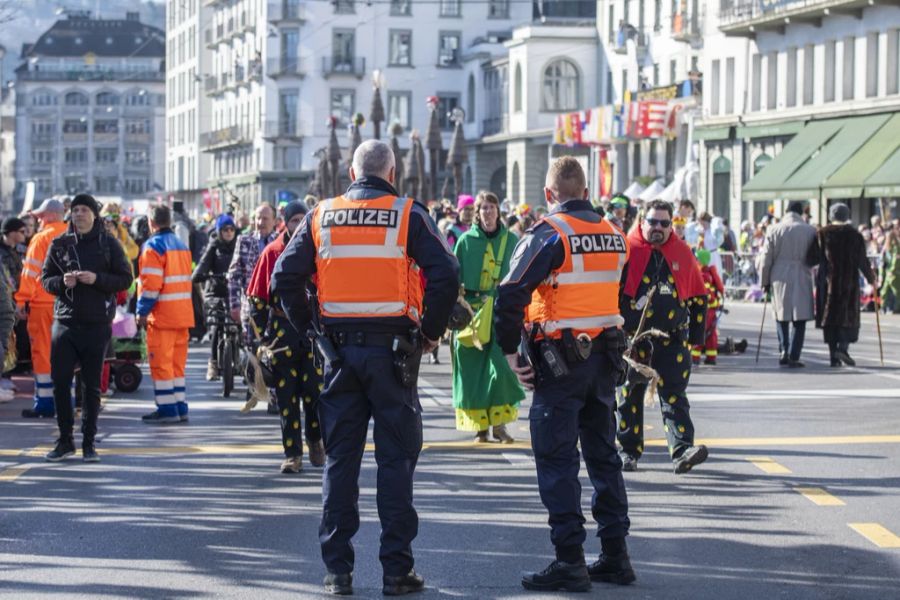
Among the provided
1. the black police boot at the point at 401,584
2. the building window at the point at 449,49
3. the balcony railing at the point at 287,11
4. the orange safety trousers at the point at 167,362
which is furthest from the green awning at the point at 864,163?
the balcony railing at the point at 287,11

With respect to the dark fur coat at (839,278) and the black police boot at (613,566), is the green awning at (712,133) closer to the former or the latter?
the dark fur coat at (839,278)

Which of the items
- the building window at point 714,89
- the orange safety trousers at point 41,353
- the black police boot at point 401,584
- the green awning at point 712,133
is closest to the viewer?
the black police boot at point 401,584

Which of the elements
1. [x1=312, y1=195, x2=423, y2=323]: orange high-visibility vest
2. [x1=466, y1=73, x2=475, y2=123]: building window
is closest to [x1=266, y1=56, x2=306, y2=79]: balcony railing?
[x1=466, y1=73, x2=475, y2=123]: building window

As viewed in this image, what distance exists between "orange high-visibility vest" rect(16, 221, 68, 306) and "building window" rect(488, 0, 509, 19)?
86.2 metres

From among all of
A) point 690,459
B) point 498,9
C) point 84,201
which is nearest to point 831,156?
point 84,201

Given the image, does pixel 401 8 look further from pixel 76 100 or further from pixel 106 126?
pixel 76 100

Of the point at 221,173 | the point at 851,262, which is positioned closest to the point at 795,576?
the point at 851,262

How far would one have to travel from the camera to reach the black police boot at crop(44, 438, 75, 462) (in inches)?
495

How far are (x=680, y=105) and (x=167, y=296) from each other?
4565cm

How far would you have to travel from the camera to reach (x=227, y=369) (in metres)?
17.8

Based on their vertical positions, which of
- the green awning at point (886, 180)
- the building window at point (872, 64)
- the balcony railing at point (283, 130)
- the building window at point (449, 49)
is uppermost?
the building window at point (449, 49)

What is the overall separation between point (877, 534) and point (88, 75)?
16691 cm

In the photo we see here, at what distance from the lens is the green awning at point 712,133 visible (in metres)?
55.0

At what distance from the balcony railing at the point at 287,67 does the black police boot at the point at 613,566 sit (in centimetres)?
9071
